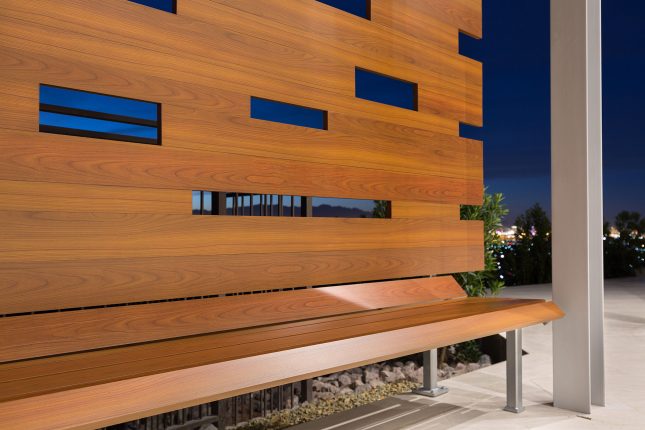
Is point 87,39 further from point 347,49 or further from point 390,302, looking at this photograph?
point 390,302

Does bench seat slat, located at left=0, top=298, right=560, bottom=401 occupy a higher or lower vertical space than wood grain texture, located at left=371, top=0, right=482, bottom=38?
lower

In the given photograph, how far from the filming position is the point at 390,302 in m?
2.86

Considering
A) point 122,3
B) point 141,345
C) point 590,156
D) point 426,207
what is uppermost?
point 122,3

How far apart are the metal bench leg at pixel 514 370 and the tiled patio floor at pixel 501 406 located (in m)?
0.05

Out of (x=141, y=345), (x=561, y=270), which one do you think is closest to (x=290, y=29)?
(x=141, y=345)

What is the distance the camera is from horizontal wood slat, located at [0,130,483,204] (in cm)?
176

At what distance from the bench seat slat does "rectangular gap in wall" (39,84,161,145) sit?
0.71 m

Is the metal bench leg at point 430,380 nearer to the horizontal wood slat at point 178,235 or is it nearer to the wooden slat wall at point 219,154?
the wooden slat wall at point 219,154

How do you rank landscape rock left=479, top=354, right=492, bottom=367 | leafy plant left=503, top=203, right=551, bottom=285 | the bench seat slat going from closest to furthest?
the bench seat slat, landscape rock left=479, top=354, right=492, bottom=367, leafy plant left=503, top=203, right=551, bottom=285

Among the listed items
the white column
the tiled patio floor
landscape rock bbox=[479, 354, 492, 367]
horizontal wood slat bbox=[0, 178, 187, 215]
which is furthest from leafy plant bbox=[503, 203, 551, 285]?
horizontal wood slat bbox=[0, 178, 187, 215]

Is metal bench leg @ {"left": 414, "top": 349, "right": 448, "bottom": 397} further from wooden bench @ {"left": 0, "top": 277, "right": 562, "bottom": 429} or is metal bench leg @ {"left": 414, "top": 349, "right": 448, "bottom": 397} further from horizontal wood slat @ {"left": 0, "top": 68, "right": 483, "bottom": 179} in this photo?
horizontal wood slat @ {"left": 0, "top": 68, "right": 483, "bottom": 179}

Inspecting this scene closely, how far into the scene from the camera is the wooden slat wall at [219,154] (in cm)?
178

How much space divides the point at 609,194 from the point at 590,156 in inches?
456

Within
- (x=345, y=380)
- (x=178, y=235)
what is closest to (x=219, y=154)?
(x=178, y=235)
